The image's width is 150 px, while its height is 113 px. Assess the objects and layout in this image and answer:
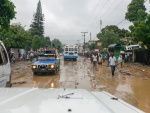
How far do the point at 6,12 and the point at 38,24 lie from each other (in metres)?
74.3

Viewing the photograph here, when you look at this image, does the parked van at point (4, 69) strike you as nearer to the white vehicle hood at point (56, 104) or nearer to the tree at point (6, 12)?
the white vehicle hood at point (56, 104)

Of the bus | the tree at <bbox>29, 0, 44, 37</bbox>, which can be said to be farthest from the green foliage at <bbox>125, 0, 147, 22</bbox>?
the tree at <bbox>29, 0, 44, 37</bbox>

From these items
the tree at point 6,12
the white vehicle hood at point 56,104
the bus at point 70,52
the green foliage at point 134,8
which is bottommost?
the white vehicle hood at point 56,104

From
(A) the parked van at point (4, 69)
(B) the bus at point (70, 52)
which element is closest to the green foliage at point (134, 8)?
(B) the bus at point (70, 52)

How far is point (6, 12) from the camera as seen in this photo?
17594 mm

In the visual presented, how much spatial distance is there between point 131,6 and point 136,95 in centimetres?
2989

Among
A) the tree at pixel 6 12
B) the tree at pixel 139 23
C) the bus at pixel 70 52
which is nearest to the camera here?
the tree at pixel 6 12

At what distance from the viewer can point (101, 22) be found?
2911 inches

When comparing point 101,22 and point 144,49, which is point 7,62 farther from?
point 101,22

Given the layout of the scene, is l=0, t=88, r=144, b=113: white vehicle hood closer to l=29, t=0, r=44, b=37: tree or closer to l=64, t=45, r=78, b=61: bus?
l=64, t=45, r=78, b=61: bus

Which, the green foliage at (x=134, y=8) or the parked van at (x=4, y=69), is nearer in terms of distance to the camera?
the parked van at (x=4, y=69)

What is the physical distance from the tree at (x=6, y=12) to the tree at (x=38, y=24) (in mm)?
72613

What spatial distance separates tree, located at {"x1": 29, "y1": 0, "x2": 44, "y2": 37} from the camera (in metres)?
90.1

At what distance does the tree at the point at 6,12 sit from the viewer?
677 inches
